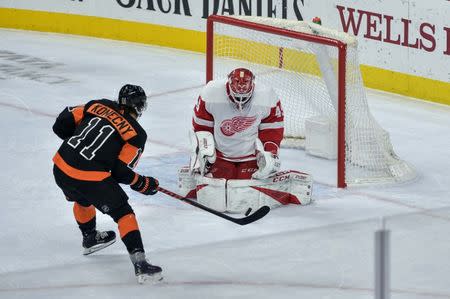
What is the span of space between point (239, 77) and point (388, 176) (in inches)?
52.3

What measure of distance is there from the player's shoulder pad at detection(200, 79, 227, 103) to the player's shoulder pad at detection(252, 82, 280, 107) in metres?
0.17

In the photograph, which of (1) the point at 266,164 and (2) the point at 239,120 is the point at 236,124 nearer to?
(2) the point at 239,120

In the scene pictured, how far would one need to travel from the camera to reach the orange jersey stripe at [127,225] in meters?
5.70

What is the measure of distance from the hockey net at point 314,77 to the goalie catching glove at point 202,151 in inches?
33.4

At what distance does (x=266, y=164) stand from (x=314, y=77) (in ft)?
4.20

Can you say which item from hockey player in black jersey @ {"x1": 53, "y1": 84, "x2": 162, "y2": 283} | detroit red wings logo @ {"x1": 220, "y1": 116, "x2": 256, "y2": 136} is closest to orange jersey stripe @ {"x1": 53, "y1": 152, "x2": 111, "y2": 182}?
hockey player in black jersey @ {"x1": 53, "y1": 84, "x2": 162, "y2": 283}

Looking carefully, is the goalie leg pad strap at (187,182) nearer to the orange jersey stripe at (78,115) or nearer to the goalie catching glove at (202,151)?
the goalie catching glove at (202,151)

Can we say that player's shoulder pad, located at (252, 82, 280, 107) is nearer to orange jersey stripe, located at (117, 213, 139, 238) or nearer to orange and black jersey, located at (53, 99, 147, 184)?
orange and black jersey, located at (53, 99, 147, 184)

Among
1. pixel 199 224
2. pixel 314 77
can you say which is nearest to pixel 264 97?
pixel 199 224

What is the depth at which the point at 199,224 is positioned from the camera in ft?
22.2

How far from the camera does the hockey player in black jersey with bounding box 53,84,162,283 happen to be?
18.7 ft

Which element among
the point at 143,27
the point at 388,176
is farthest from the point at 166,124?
the point at 143,27

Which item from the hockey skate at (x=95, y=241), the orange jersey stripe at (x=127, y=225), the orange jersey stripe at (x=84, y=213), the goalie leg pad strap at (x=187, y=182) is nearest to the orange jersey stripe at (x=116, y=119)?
the orange jersey stripe at (x=127, y=225)

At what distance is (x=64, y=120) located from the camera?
6.01 metres
